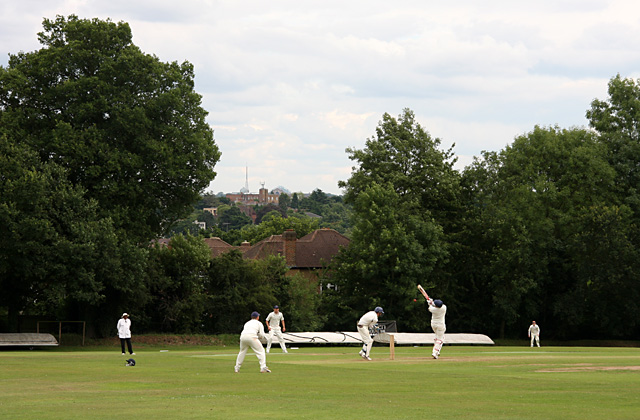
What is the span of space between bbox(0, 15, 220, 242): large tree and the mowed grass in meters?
26.0

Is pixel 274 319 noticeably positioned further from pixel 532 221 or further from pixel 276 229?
pixel 276 229

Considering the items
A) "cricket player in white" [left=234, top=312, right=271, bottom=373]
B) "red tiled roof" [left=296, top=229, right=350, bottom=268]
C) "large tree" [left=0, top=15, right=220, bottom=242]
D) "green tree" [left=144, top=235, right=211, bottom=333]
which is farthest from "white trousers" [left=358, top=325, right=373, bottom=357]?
"red tiled roof" [left=296, top=229, right=350, bottom=268]

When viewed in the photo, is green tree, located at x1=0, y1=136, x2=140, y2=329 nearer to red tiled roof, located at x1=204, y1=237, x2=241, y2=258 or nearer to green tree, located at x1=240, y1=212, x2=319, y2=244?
red tiled roof, located at x1=204, y1=237, x2=241, y2=258

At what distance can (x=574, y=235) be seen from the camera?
214ft

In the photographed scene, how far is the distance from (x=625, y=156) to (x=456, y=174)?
13.6m

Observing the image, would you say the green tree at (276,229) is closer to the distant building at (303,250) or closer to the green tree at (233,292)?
the distant building at (303,250)

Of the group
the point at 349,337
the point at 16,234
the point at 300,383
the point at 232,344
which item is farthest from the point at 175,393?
the point at 232,344

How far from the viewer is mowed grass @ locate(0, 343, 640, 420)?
12.8m

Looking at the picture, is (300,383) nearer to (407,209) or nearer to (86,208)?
(86,208)

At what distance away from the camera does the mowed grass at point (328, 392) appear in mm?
12812

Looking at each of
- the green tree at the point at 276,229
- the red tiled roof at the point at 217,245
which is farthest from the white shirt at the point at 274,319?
the green tree at the point at 276,229

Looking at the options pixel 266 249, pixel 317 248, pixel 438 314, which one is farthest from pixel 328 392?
pixel 317 248

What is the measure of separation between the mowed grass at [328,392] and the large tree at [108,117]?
26.0 metres

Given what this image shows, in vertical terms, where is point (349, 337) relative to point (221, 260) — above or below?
below
